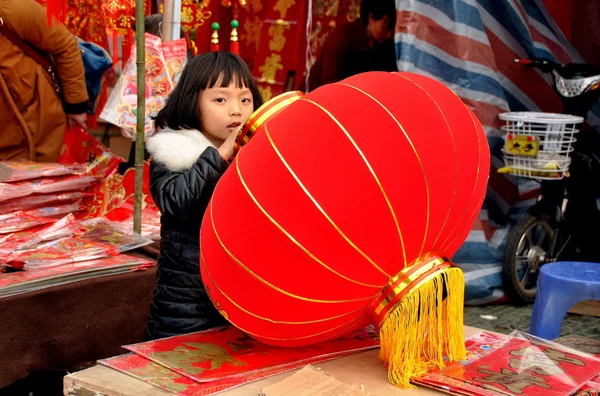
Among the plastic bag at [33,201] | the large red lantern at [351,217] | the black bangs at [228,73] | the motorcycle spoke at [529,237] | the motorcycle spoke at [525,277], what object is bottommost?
the motorcycle spoke at [525,277]

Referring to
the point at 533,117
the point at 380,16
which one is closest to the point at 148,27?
the point at 380,16

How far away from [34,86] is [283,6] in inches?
91.2

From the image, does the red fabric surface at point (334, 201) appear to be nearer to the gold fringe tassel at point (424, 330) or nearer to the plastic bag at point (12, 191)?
the gold fringe tassel at point (424, 330)

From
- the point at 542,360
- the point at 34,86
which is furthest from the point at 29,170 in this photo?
the point at 542,360

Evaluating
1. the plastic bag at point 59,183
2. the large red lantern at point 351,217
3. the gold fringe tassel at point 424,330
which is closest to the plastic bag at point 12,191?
the plastic bag at point 59,183

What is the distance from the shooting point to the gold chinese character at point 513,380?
1354 mm

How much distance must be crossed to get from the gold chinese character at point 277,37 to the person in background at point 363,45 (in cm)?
36

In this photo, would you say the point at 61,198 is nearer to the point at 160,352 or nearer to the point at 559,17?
the point at 160,352

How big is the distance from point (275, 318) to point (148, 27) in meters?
2.75

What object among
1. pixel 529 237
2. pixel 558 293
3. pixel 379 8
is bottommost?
pixel 529 237

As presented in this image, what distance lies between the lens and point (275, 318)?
132 cm

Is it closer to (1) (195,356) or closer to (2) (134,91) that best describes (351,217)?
(1) (195,356)

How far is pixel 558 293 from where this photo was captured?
108 inches

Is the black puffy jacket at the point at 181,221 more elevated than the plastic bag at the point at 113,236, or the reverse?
the black puffy jacket at the point at 181,221
